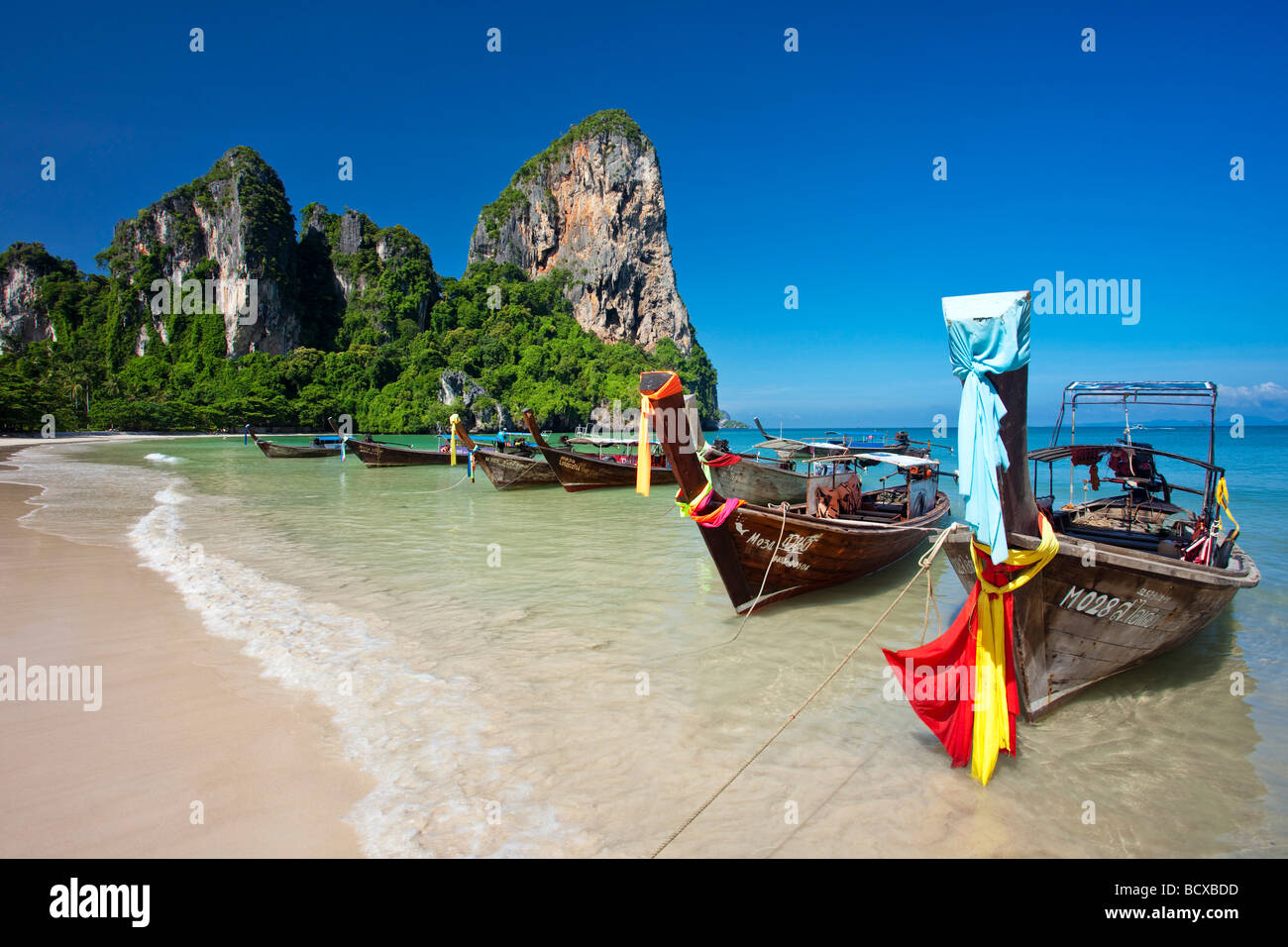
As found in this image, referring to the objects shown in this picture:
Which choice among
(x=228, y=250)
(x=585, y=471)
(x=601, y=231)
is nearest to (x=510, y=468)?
(x=585, y=471)

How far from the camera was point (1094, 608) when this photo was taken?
14.8 ft

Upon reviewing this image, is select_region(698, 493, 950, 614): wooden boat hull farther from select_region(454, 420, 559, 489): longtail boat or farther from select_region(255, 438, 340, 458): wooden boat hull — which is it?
select_region(255, 438, 340, 458): wooden boat hull

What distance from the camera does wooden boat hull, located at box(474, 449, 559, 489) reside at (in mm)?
20312

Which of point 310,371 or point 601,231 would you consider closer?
point 310,371

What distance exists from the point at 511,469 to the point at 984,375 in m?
18.0

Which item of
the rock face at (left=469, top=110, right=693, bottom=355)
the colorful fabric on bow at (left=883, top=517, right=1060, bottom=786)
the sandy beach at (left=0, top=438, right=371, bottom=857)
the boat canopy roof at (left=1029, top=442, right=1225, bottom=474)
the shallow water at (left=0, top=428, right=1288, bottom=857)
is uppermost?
the rock face at (left=469, top=110, right=693, bottom=355)

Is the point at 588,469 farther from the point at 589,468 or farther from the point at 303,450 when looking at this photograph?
the point at 303,450

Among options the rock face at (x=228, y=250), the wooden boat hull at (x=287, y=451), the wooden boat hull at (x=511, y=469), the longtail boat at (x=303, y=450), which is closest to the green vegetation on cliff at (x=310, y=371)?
the rock face at (x=228, y=250)

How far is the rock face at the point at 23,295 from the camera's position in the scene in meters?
70.9

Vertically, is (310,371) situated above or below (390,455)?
above

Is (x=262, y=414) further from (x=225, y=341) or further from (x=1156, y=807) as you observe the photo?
(x=1156, y=807)

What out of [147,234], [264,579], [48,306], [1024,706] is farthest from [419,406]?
[1024,706]

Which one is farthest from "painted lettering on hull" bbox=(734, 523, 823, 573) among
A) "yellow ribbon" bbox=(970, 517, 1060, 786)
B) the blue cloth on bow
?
the blue cloth on bow

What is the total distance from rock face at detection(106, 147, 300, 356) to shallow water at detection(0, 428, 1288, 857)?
72681mm
